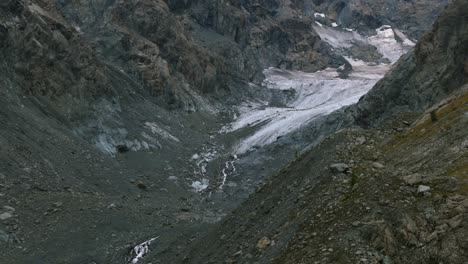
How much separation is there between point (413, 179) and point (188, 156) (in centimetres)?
4276

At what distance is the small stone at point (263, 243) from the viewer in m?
13.2

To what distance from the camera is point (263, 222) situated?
50.1 feet

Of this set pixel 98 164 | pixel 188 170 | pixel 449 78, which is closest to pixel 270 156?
pixel 188 170

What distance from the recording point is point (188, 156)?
5397 cm

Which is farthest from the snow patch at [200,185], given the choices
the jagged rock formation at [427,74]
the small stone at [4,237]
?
the small stone at [4,237]

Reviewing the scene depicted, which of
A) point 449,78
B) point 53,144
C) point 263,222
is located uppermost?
point 449,78

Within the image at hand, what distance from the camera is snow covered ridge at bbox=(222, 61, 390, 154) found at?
6345 cm

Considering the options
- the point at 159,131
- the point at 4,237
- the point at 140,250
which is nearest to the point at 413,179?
the point at 140,250

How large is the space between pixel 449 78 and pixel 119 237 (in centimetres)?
1936

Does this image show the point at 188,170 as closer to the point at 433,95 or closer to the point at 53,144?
the point at 53,144

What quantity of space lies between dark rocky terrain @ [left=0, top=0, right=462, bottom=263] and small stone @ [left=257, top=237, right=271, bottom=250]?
9 centimetres

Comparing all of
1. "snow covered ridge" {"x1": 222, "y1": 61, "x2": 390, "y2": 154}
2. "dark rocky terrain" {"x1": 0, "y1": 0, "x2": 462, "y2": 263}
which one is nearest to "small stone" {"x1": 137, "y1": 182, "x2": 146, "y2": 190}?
"dark rocky terrain" {"x1": 0, "y1": 0, "x2": 462, "y2": 263}

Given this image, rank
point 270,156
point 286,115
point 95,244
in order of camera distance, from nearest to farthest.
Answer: point 95,244 → point 270,156 → point 286,115

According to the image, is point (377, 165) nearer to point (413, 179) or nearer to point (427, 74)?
point (413, 179)
